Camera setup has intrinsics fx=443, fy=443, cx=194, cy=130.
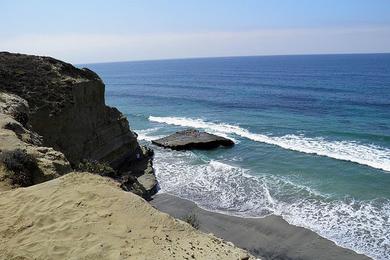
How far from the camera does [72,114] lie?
94.6 feet

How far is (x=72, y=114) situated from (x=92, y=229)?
772 inches

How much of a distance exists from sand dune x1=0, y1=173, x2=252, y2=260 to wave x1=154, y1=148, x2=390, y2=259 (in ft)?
47.8

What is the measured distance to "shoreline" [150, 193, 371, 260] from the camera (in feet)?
70.9

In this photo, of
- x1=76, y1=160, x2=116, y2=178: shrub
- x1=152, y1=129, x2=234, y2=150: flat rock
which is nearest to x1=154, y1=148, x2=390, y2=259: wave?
x1=152, y1=129, x2=234, y2=150: flat rock

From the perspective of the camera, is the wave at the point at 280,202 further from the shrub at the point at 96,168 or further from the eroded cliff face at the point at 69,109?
the shrub at the point at 96,168

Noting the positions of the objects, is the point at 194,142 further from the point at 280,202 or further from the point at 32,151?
the point at 32,151

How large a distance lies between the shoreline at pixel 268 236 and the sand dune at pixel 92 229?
487 inches

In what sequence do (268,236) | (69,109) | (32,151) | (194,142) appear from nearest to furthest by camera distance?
(32,151), (268,236), (69,109), (194,142)

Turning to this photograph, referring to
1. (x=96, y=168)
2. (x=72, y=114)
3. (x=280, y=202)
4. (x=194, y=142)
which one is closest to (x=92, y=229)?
(x=96, y=168)

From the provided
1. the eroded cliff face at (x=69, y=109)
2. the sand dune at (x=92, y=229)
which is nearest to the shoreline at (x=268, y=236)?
the eroded cliff face at (x=69, y=109)

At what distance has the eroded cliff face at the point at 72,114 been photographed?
89.0 feet

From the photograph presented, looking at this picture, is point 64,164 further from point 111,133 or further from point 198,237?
point 111,133

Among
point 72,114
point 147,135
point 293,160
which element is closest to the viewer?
point 72,114

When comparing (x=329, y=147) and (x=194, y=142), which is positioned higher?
(x=329, y=147)
